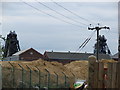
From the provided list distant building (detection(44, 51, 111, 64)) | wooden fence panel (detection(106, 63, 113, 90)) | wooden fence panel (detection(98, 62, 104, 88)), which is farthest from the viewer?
distant building (detection(44, 51, 111, 64))

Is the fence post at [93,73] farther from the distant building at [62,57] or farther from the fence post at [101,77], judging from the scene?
the distant building at [62,57]

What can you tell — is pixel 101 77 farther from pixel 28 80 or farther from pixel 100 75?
pixel 28 80

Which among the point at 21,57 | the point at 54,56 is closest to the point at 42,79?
the point at 21,57

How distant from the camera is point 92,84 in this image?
6.69m

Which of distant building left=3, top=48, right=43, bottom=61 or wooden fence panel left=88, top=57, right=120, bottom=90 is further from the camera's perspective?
distant building left=3, top=48, right=43, bottom=61

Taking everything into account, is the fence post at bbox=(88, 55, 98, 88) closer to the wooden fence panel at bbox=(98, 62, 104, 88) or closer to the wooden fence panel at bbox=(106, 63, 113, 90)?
the wooden fence panel at bbox=(98, 62, 104, 88)

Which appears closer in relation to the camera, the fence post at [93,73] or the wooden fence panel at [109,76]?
the wooden fence panel at [109,76]

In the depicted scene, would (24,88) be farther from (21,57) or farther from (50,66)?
(21,57)

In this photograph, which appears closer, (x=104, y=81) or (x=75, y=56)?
(x=104, y=81)

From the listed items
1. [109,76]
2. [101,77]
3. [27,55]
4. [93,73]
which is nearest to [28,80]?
[93,73]

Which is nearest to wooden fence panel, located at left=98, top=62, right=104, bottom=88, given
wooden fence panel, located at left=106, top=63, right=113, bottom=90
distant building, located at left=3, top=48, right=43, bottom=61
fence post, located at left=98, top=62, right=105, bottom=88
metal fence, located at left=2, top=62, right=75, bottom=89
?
fence post, located at left=98, top=62, right=105, bottom=88

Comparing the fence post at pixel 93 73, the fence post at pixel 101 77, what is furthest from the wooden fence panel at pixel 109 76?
the fence post at pixel 93 73

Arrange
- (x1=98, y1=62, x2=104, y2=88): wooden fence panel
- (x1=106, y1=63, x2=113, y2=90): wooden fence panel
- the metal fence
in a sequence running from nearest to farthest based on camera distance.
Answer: (x1=106, y1=63, x2=113, y2=90): wooden fence panel → (x1=98, y1=62, x2=104, y2=88): wooden fence panel → the metal fence

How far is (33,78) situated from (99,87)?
1433 centimetres
